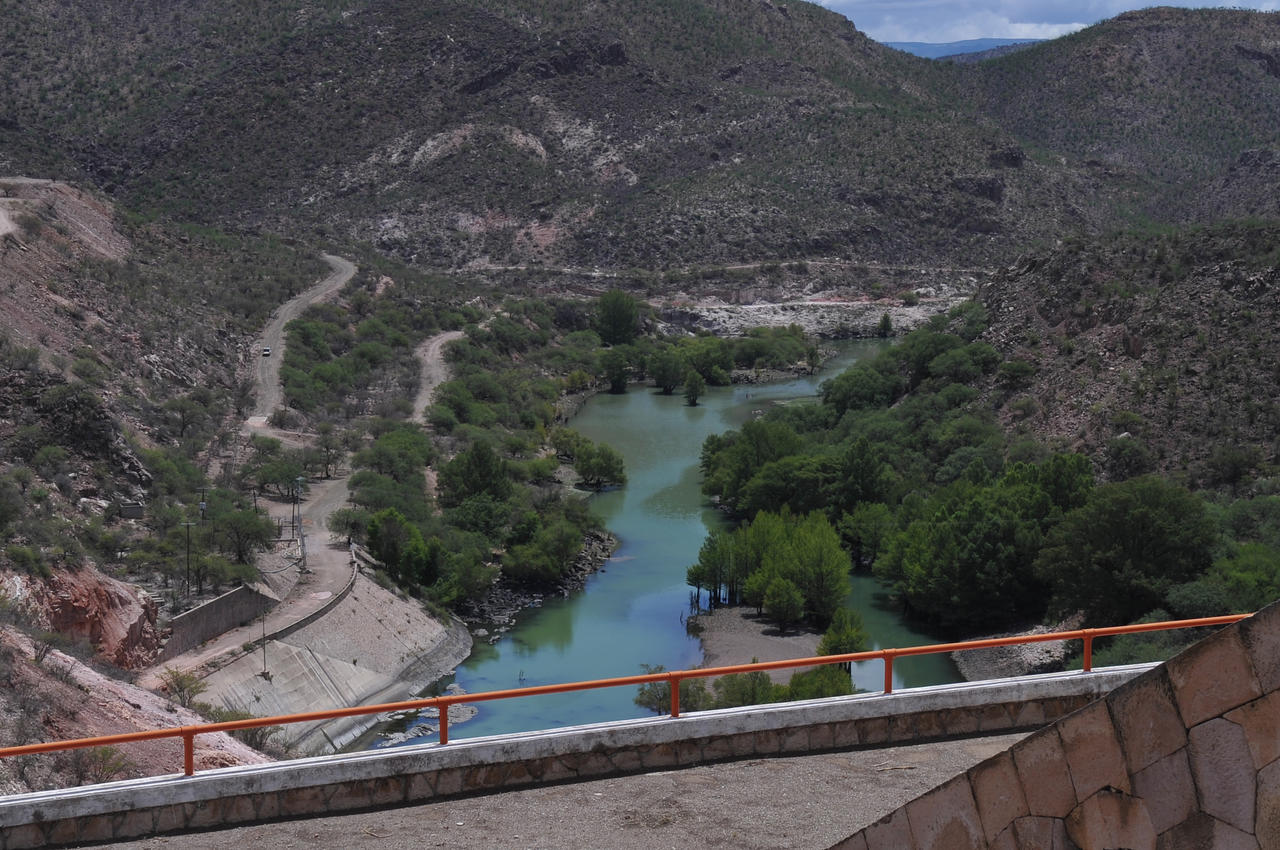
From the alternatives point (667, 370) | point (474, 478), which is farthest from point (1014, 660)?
point (667, 370)

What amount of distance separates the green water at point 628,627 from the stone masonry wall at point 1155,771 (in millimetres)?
24382

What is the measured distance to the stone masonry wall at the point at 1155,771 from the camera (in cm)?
543

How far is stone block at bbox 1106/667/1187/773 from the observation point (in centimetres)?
562

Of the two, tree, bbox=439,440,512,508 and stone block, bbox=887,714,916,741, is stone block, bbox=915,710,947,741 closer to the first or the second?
stone block, bbox=887,714,916,741

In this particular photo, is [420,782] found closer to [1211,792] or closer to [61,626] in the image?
[1211,792]

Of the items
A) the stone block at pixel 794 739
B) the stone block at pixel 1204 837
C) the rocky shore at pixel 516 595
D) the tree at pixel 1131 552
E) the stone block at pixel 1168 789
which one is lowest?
the rocky shore at pixel 516 595

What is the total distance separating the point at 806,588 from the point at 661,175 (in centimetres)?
8938

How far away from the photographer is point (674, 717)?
35.0ft

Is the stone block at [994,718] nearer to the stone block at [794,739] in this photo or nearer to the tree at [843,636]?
the stone block at [794,739]

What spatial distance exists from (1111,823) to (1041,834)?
0.33 metres

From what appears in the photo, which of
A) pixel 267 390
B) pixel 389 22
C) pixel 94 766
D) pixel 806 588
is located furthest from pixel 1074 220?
pixel 94 766

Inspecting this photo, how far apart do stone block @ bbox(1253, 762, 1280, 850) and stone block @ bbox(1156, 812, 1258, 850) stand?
0.15 ft

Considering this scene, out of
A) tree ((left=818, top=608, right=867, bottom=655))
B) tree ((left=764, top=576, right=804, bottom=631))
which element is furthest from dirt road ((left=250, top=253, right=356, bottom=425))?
tree ((left=818, top=608, right=867, bottom=655))

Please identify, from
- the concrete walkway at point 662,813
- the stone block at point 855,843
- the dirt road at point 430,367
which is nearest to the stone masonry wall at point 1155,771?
the stone block at point 855,843
